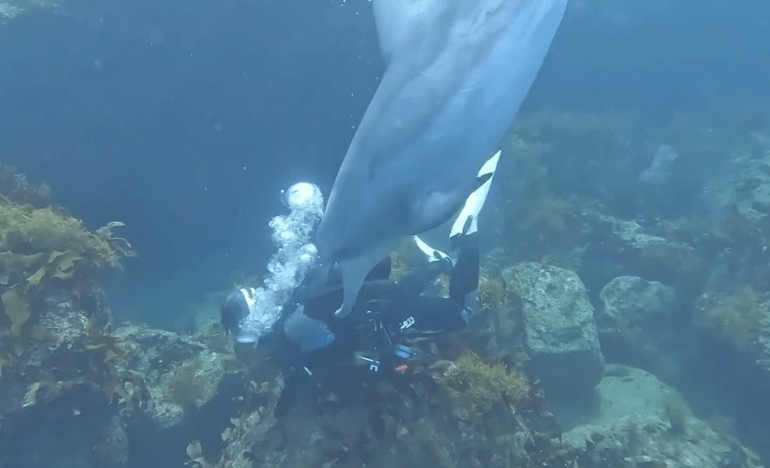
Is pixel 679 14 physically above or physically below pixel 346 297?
above

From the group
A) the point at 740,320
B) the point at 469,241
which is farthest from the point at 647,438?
the point at 469,241

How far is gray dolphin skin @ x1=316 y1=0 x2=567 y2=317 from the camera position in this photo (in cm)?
228

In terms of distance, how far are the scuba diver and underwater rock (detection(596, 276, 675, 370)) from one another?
5547mm

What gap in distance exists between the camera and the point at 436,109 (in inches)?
91.5

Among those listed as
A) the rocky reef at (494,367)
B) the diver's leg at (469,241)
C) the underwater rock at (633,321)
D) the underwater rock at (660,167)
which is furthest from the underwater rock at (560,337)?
the underwater rock at (660,167)

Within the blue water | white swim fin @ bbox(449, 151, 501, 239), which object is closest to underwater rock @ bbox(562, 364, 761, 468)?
white swim fin @ bbox(449, 151, 501, 239)

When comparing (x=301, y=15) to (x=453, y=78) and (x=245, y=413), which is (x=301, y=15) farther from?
(x=453, y=78)

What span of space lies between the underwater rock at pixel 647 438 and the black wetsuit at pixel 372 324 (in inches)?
78.3

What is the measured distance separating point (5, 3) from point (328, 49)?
6.58 metres

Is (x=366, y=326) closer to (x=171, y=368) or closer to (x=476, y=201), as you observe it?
(x=476, y=201)

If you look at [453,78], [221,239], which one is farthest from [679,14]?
[453,78]

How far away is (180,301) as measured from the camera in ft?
41.7

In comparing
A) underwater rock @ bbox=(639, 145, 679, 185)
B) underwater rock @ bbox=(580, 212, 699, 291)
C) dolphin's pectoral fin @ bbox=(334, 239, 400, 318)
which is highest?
underwater rock @ bbox=(639, 145, 679, 185)

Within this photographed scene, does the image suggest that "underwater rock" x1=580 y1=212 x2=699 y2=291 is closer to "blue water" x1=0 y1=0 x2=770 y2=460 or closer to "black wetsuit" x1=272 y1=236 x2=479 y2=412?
"blue water" x1=0 y1=0 x2=770 y2=460
